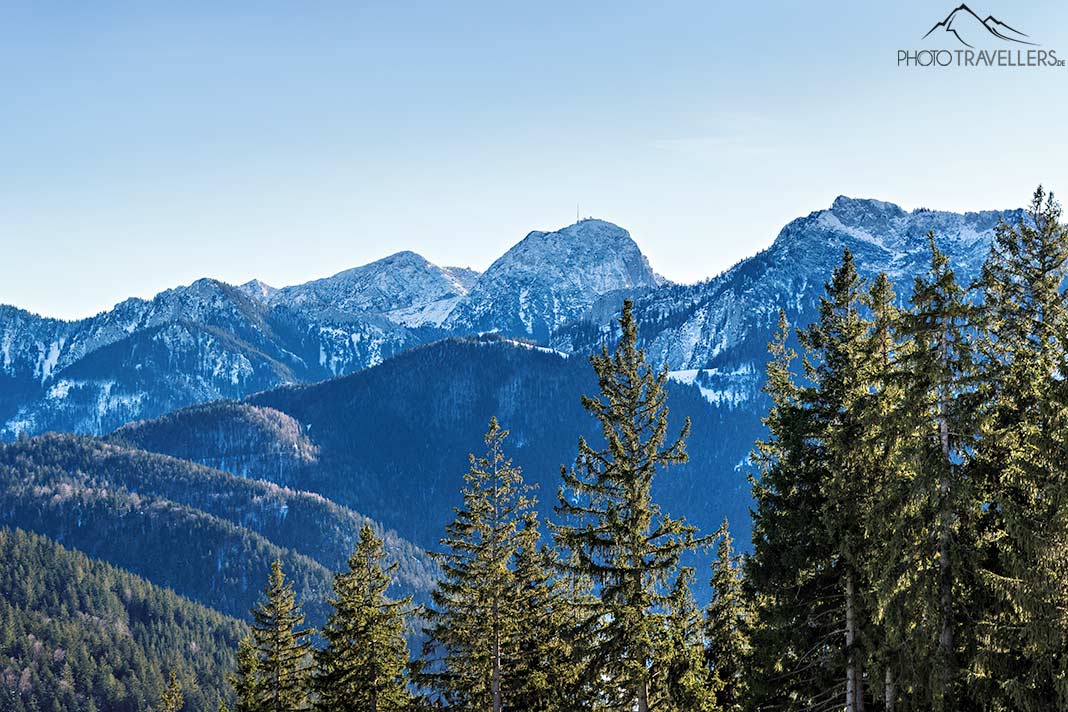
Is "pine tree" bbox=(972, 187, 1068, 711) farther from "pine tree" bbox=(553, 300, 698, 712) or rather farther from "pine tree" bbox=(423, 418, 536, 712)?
"pine tree" bbox=(423, 418, 536, 712)

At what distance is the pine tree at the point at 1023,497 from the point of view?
70.1ft

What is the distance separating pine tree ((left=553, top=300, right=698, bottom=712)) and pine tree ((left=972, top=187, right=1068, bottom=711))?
8.50 m

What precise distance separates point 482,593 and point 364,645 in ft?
30.0

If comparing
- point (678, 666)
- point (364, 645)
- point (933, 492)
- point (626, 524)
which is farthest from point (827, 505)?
point (364, 645)

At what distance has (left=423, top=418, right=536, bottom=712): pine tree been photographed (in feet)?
119

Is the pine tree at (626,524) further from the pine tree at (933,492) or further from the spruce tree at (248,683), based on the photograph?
the spruce tree at (248,683)

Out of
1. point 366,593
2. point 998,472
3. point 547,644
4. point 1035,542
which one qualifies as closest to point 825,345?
point 998,472

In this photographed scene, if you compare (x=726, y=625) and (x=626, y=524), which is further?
(x=726, y=625)

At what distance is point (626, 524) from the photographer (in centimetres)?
2906

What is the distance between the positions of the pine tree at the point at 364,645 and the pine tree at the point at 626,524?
15.2 metres

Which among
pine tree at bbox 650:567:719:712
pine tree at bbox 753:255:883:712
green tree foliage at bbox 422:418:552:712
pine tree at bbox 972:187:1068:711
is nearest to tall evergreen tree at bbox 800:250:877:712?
pine tree at bbox 753:255:883:712

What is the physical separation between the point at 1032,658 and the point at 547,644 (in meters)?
19.0

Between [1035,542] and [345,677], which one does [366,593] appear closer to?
[345,677]

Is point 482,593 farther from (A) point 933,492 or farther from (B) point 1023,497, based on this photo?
(B) point 1023,497
